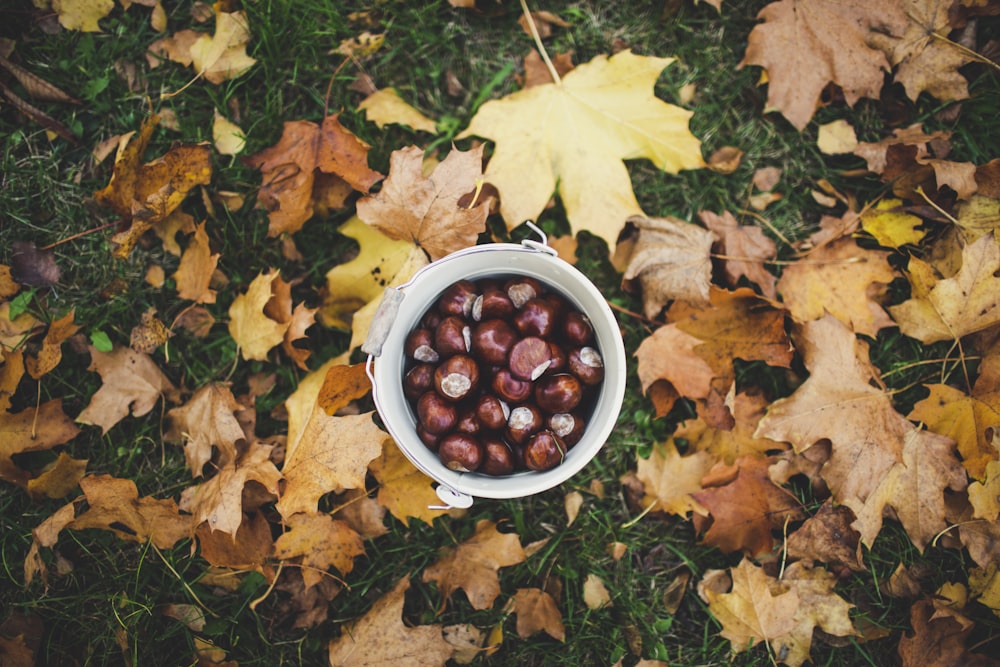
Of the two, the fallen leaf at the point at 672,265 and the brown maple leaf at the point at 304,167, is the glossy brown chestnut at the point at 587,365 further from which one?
the brown maple leaf at the point at 304,167

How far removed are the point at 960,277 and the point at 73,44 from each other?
9.25 ft

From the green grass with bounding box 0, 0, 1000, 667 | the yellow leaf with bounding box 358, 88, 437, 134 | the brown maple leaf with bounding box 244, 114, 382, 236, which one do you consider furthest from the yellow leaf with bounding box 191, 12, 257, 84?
the yellow leaf with bounding box 358, 88, 437, 134

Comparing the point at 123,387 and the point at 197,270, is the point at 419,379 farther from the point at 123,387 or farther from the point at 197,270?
the point at 123,387

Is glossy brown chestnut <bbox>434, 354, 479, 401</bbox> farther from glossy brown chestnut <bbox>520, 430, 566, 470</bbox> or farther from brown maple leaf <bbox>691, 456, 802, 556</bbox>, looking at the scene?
brown maple leaf <bbox>691, 456, 802, 556</bbox>

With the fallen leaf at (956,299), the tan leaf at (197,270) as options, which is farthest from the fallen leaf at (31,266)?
the fallen leaf at (956,299)

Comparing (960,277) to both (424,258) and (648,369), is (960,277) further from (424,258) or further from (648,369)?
(424,258)

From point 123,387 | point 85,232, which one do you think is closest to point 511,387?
point 123,387

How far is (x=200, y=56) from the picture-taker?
2.11 m

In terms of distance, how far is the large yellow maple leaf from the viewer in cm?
192

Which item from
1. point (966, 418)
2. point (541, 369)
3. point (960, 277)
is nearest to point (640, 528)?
point (541, 369)

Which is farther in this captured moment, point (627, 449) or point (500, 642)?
point (627, 449)

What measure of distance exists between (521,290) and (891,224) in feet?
4.08

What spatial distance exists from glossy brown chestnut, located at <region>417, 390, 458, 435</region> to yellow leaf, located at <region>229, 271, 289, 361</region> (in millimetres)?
544

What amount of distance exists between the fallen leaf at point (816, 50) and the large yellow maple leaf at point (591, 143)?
0.39 metres
